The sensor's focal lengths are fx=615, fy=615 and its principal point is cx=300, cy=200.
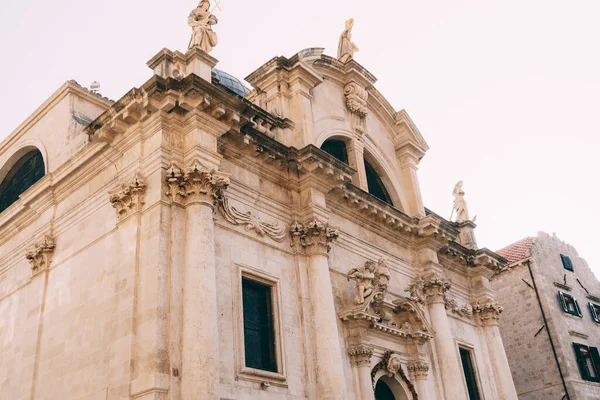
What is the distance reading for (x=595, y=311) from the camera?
28.0 meters

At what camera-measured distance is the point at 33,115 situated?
1680 cm

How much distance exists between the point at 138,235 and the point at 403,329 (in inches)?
298

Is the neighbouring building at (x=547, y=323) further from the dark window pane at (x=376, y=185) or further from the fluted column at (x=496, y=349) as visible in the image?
the dark window pane at (x=376, y=185)

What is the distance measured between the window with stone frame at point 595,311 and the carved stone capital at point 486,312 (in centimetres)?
1049

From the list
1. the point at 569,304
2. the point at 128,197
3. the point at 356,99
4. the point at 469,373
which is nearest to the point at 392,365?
the point at 469,373

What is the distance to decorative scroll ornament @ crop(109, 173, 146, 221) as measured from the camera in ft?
38.1

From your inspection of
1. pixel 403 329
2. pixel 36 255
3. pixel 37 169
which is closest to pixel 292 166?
pixel 403 329

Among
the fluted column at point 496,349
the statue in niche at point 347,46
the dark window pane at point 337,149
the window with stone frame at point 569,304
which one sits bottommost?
the fluted column at point 496,349

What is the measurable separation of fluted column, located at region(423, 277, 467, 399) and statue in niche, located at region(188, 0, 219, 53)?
8.82 meters

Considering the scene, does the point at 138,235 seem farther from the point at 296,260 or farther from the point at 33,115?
the point at 33,115

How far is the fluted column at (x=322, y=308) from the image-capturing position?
12.3 meters

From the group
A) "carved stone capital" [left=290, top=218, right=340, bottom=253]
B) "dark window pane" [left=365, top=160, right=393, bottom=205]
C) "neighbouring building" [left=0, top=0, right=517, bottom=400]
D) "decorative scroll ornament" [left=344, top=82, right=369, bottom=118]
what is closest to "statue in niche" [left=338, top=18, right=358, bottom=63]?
"neighbouring building" [left=0, top=0, right=517, bottom=400]

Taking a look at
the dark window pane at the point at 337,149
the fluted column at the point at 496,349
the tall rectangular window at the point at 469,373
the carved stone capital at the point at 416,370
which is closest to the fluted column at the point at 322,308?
the carved stone capital at the point at 416,370

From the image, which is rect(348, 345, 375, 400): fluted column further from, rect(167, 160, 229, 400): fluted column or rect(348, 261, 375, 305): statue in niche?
rect(167, 160, 229, 400): fluted column
